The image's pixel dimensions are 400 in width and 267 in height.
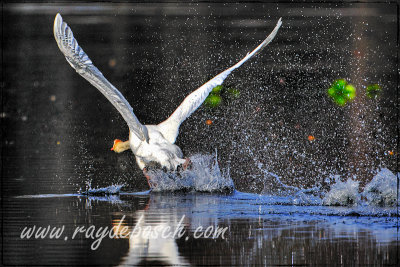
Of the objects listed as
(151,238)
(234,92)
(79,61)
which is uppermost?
(234,92)

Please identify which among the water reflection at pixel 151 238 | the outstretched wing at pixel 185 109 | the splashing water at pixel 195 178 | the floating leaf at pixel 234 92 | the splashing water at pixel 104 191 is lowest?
the water reflection at pixel 151 238

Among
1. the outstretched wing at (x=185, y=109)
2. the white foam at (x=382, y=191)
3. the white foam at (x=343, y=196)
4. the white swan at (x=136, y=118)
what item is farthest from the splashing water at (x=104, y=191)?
the white foam at (x=382, y=191)

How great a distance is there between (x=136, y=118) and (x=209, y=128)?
8204 millimetres

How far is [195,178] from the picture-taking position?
1552 centimetres

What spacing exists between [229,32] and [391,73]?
27.1 feet

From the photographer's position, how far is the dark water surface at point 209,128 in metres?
10.1

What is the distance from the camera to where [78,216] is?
12156mm

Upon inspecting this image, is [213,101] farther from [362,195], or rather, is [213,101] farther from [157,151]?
[362,195]

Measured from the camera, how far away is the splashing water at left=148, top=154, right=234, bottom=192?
15398 mm

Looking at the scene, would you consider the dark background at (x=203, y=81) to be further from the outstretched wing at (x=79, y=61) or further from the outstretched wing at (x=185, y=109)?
the outstretched wing at (x=79, y=61)

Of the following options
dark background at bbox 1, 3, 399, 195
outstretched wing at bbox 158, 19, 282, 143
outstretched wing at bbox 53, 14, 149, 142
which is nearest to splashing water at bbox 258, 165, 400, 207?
dark background at bbox 1, 3, 399, 195

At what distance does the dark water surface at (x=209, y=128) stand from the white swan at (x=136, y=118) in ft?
2.50

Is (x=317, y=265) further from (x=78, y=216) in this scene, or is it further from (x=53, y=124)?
(x=53, y=124)

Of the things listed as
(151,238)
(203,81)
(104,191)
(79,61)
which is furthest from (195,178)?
(203,81)
